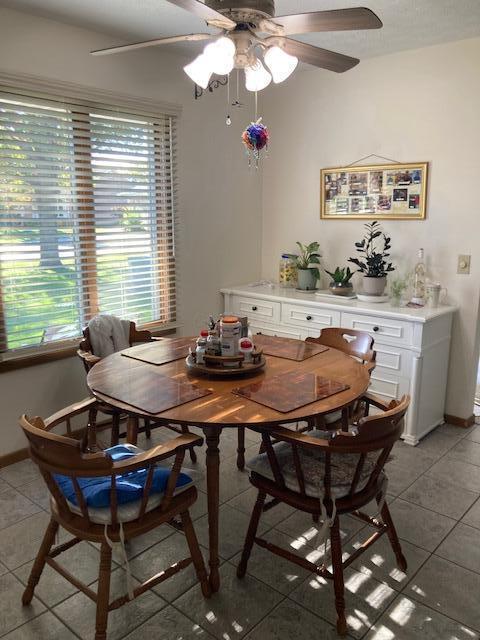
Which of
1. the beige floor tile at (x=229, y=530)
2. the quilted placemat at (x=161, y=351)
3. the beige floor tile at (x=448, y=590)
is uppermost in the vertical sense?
the quilted placemat at (x=161, y=351)

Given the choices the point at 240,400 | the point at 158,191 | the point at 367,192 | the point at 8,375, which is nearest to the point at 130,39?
the point at 158,191

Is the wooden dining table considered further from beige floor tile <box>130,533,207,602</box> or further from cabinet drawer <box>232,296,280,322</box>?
cabinet drawer <box>232,296,280,322</box>

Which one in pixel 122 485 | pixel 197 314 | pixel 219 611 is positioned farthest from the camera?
pixel 197 314

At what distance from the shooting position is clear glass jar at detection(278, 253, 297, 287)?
13.4ft

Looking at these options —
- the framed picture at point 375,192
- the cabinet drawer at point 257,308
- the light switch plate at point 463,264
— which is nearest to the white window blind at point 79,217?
the cabinet drawer at point 257,308

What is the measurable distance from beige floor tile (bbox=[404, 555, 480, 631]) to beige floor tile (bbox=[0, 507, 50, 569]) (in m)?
1.57

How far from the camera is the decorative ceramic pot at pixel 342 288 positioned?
3.68 m

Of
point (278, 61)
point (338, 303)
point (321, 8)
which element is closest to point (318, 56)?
point (278, 61)

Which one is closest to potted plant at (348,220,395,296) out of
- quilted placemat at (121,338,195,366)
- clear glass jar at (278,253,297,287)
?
clear glass jar at (278,253,297,287)

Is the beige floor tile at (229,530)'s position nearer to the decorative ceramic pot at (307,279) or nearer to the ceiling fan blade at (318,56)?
the decorative ceramic pot at (307,279)

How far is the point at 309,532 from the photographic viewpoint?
7.72 feet

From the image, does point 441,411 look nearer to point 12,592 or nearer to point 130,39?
point 12,592

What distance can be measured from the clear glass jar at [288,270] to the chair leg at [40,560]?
270 cm

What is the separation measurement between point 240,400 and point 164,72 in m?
2.49
